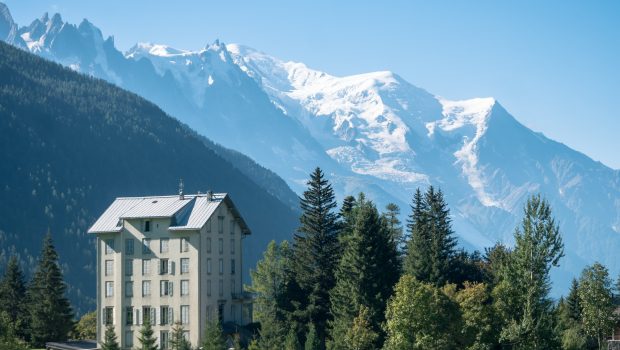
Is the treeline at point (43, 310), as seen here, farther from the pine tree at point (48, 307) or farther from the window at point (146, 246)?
the window at point (146, 246)

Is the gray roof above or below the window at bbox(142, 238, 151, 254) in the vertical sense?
above

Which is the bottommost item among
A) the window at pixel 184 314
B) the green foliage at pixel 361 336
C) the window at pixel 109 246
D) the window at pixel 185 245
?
the green foliage at pixel 361 336

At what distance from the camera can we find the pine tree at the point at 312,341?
10525 cm

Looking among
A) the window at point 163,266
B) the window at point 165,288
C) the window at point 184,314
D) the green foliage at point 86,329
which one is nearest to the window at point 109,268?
the window at point 163,266

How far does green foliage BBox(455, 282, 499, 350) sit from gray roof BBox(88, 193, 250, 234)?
30727mm

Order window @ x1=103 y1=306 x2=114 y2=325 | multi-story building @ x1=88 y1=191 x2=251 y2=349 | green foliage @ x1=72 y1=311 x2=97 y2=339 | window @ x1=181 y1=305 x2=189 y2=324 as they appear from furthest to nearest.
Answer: green foliage @ x1=72 y1=311 x2=97 y2=339 < window @ x1=103 y1=306 x2=114 y2=325 < multi-story building @ x1=88 y1=191 x2=251 y2=349 < window @ x1=181 y1=305 x2=189 y2=324

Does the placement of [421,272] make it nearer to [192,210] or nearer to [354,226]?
[354,226]

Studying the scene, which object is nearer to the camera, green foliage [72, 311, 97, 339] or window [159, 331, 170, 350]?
window [159, 331, 170, 350]

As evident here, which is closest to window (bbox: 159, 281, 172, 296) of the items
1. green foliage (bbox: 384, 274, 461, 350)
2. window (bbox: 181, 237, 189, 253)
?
window (bbox: 181, 237, 189, 253)

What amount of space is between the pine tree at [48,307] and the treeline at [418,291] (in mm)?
22365

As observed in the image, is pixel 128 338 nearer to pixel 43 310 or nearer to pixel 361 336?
pixel 43 310

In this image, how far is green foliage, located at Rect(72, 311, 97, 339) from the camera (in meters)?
144

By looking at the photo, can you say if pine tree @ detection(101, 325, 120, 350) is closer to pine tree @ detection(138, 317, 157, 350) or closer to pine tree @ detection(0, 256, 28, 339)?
pine tree @ detection(138, 317, 157, 350)

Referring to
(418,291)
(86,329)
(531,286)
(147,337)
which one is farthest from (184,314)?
(531,286)
